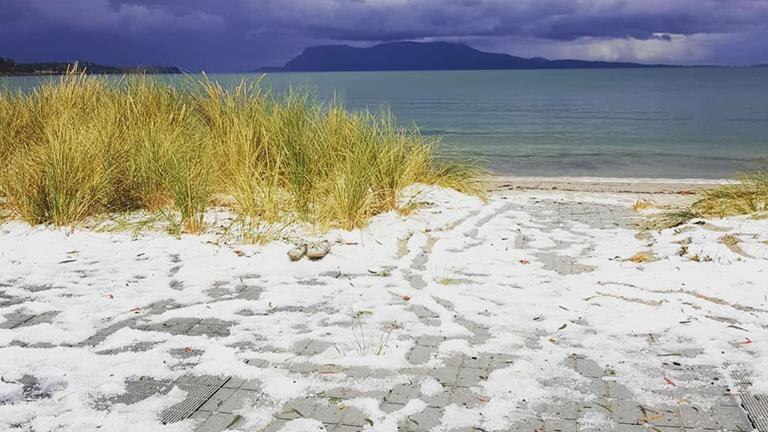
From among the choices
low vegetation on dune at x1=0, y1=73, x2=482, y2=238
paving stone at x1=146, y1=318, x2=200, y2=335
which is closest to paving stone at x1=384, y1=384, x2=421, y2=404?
paving stone at x1=146, y1=318, x2=200, y2=335

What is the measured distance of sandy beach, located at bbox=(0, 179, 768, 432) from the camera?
2.60 metres

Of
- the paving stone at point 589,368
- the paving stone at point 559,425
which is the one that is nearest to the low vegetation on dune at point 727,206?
the paving stone at point 589,368

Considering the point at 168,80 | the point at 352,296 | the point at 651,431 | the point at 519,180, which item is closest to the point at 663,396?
the point at 651,431

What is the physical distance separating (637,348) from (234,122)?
4984mm

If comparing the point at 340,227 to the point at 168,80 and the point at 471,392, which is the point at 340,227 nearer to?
the point at 471,392

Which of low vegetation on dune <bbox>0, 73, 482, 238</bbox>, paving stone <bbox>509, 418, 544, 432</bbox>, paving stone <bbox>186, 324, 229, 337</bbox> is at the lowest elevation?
paving stone <bbox>186, 324, 229, 337</bbox>

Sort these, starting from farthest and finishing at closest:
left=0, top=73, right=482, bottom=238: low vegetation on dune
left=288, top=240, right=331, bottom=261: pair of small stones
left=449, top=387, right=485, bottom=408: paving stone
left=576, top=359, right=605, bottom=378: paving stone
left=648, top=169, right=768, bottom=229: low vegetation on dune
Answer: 1. left=648, top=169, right=768, bottom=229: low vegetation on dune
2. left=0, top=73, right=482, bottom=238: low vegetation on dune
3. left=288, top=240, right=331, bottom=261: pair of small stones
4. left=576, top=359, right=605, bottom=378: paving stone
5. left=449, top=387, right=485, bottom=408: paving stone

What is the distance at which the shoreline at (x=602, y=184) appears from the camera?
1030 cm

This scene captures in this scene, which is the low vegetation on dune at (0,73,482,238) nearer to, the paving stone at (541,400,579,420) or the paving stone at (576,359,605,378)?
the paving stone at (576,359,605,378)

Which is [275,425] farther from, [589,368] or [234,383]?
[589,368]

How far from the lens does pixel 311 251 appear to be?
4.72m

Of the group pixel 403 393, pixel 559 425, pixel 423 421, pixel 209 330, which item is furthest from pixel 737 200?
pixel 209 330

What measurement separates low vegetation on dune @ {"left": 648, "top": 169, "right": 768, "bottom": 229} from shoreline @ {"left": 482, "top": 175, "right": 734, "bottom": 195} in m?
2.94

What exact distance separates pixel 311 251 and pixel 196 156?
6.48ft
